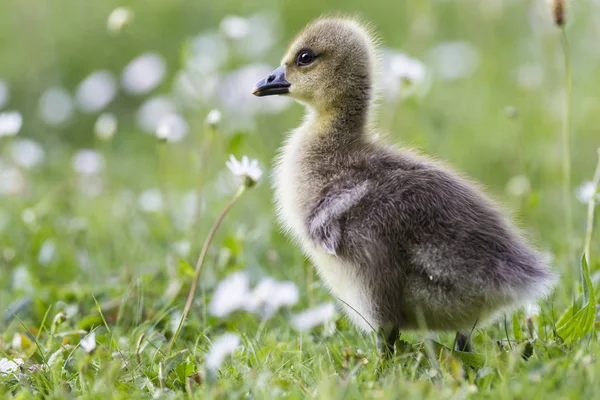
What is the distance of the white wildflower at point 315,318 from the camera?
3381 millimetres

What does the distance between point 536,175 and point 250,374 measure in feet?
12.3

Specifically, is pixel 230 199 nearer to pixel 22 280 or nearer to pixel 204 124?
pixel 204 124

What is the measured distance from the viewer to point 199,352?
10.4 ft

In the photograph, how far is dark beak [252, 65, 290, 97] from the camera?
3.46m

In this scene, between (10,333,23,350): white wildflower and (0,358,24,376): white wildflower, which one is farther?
(10,333,23,350): white wildflower

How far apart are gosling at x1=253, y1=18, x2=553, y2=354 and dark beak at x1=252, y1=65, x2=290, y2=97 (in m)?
0.34

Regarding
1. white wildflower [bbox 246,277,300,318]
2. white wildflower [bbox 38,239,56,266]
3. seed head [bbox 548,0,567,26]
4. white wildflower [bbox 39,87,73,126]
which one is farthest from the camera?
white wildflower [bbox 39,87,73,126]

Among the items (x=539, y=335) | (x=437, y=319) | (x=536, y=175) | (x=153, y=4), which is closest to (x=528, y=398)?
(x=437, y=319)

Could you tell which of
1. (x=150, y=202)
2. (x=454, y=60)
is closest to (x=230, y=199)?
(x=150, y=202)

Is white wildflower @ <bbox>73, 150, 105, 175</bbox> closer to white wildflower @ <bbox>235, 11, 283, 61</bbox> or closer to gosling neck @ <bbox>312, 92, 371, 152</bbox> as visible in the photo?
white wildflower @ <bbox>235, 11, 283, 61</bbox>

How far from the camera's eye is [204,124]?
17.2 feet

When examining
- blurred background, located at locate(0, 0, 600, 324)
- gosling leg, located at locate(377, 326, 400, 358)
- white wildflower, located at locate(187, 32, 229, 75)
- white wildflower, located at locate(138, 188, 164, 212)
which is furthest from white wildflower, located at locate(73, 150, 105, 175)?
gosling leg, located at locate(377, 326, 400, 358)

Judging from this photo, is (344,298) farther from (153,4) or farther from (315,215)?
(153,4)

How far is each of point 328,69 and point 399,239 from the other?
0.83 m
